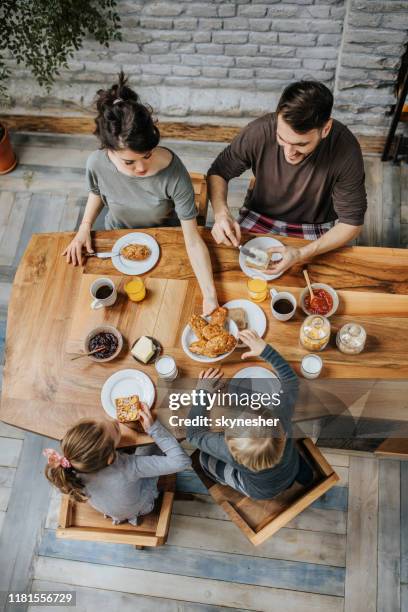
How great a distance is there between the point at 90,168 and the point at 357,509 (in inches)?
80.7

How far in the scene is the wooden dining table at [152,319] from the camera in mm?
1868

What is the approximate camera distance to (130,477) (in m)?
1.90

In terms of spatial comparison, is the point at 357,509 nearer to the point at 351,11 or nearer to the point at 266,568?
the point at 266,568

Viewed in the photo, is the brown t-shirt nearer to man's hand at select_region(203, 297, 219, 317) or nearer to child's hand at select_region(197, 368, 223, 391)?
man's hand at select_region(203, 297, 219, 317)

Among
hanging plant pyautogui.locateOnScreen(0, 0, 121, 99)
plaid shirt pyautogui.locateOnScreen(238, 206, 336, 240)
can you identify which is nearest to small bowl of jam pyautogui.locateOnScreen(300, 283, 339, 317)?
plaid shirt pyautogui.locateOnScreen(238, 206, 336, 240)

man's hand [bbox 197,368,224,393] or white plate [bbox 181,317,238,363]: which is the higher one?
white plate [bbox 181,317,238,363]

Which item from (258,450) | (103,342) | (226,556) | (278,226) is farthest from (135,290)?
(226,556)

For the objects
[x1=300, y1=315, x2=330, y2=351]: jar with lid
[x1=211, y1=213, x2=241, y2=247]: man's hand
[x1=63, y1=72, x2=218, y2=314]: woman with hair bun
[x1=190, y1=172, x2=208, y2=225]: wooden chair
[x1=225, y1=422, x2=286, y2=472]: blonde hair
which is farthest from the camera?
[x1=190, y1=172, x2=208, y2=225]: wooden chair

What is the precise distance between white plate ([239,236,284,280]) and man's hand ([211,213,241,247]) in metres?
0.05

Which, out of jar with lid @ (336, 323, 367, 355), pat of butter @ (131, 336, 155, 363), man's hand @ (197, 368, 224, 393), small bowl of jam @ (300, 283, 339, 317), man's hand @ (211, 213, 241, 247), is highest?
man's hand @ (211, 213, 241, 247)

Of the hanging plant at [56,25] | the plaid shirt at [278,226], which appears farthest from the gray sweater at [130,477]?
the hanging plant at [56,25]

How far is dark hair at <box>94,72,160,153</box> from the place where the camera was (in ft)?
5.65

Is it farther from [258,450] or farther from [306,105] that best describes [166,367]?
[306,105]
